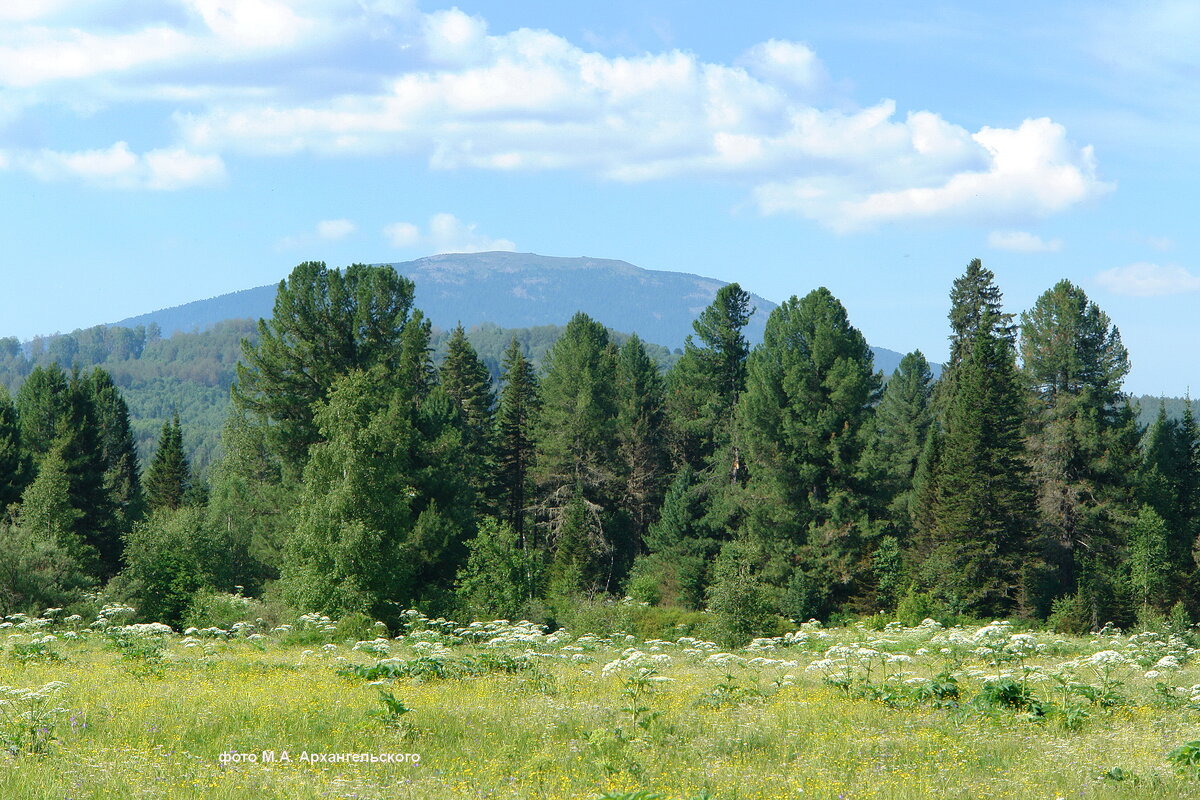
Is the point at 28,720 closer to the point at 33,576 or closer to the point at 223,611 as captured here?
the point at 33,576

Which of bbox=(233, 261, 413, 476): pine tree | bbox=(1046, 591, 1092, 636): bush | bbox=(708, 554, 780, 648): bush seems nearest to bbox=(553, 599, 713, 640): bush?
bbox=(708, 554, 780, 648): bush

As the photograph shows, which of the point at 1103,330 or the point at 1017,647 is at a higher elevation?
the point at 1103,330

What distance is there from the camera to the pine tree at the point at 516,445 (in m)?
58.5

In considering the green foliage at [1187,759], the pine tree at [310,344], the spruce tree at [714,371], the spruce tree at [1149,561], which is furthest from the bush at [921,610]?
the green foliage at [1187,759]

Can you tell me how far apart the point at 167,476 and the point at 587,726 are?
5713 centimetres

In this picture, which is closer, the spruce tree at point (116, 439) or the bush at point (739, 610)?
the bush at point (739, 610)

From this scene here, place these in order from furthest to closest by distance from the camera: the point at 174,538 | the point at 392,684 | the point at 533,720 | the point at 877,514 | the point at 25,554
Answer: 1. the point at 877,514
2. the point at 174,538
3. the point at 25,554
4. the point at 392,684
5. the point at 533,720

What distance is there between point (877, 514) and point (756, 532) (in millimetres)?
5235

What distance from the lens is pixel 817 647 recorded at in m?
19.3

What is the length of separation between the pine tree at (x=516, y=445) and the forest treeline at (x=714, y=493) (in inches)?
85.3

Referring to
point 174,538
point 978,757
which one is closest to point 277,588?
point 174,538

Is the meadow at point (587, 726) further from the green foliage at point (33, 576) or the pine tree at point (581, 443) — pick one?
the pine tree at point (581, 443)

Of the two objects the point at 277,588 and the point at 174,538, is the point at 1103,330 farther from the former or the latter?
the point at 174,538

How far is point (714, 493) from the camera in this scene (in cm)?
5303
